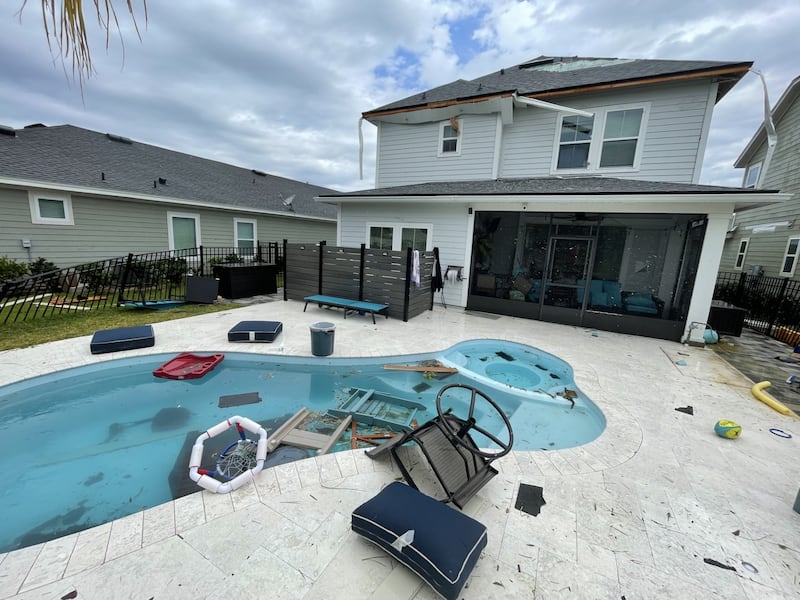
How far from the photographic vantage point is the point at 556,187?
25.1ft

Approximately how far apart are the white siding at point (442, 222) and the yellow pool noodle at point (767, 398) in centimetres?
585

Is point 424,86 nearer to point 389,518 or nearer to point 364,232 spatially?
point 364,232

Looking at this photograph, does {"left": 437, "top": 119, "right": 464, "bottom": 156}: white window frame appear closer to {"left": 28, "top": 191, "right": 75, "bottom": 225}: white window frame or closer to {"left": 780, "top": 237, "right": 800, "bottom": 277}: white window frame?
{"left": 780, "top": 237, "right": 800, "bottom": 277}: white window frame

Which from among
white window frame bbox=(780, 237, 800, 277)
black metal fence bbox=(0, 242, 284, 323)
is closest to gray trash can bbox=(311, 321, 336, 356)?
black metal fence bbox=(0, 242, 284, 323)

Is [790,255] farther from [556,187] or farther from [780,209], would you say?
[556,187]

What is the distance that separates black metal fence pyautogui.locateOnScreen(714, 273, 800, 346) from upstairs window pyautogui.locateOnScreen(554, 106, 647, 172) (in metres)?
4.86

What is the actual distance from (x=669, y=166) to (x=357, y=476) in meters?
10.3

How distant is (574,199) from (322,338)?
20.1 ft

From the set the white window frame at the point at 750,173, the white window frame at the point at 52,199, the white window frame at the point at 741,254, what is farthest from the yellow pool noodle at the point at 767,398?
the white window frame at the point at 52,199

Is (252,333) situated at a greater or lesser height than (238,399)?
greater

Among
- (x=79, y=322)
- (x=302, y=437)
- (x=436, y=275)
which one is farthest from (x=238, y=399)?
(x=436, y=275)

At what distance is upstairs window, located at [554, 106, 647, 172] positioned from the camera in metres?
8.17

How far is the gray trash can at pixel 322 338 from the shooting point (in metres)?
5.16

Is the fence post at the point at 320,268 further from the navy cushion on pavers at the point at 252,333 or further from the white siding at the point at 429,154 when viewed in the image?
the white siding at the point at 429,154
